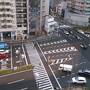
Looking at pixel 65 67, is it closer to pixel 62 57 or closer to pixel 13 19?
pixel 62 57

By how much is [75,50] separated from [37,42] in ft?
34.7

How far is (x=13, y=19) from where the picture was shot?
59125mm

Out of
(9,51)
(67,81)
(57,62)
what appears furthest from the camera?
(9,51)

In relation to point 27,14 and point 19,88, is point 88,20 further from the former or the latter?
point 19,88

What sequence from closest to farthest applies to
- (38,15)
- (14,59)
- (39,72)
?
(39,72)
(14,59)
(38,15)

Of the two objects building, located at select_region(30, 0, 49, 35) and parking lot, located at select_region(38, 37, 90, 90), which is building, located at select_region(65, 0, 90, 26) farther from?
parking lot, located at select_region(38, 37, 90, 90)

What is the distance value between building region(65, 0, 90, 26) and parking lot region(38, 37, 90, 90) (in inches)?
574

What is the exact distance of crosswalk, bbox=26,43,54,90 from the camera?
126ft

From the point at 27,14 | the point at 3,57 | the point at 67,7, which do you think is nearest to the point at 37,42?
the point at 27,14

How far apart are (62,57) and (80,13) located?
97.4 feet

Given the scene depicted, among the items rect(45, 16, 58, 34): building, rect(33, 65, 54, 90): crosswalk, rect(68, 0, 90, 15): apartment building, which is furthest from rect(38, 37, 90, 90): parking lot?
rect(68, 0, 90, 15): apartment building

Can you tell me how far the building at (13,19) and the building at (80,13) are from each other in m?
20.5

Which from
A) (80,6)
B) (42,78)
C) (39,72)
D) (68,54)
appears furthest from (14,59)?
(80,6)

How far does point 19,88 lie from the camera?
37.2 m
